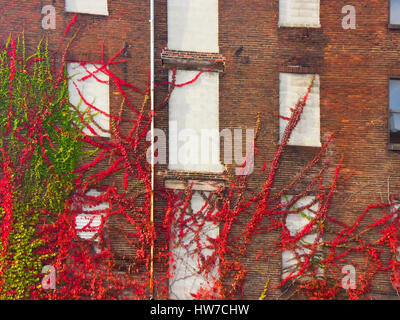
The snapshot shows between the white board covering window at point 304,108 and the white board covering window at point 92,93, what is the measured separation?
Answer: 461 centimetres

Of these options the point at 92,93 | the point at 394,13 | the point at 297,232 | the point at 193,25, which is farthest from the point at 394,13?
the point at 92,93

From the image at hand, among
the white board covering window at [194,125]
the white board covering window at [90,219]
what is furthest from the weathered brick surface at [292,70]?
the white board covering window at [90,219]

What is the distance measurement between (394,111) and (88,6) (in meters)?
8.62

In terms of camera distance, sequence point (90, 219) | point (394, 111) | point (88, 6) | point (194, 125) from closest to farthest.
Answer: point (90, 219) → point (88, 6) → point (194, 125) → point (394, 111)

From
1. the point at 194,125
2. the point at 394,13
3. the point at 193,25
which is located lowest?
the point at 194,125

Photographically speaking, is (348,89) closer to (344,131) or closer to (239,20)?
(344,131)

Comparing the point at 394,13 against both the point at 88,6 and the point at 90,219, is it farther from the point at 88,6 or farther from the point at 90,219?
the point at 90,219

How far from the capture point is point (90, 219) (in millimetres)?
11781

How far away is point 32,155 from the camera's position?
11.5m

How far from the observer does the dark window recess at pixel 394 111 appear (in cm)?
1296

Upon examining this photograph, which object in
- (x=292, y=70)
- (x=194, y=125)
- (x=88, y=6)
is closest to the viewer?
(x=88, y=6)

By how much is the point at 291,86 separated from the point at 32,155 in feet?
22.7

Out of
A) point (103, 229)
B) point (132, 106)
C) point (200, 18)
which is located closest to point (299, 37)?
point (200, 18)
